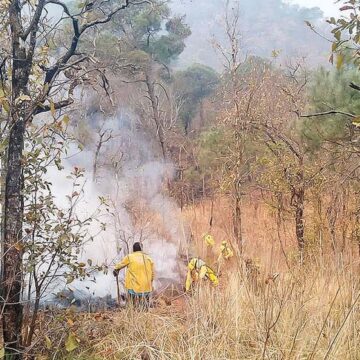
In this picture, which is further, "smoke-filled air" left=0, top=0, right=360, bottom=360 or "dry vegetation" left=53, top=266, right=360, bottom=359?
"smoke-filled air" left=0, top=0, right=360, bottom=360

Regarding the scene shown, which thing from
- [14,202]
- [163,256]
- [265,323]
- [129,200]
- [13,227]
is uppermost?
[14,202]

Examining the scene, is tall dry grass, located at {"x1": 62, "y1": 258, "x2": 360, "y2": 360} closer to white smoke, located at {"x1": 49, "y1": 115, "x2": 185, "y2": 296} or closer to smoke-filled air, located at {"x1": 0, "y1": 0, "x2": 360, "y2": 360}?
smoke-filled air, located at {"x1": 0, "y1": 0, "x2": 360, "y2": 360}

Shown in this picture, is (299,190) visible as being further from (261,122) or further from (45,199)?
(45,199)

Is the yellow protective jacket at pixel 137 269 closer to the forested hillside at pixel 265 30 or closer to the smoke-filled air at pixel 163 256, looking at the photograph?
A: the smoke-filled air at pixel 163 256

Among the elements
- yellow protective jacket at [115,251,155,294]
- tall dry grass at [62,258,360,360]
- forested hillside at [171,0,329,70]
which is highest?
forested hillside at [171,0,329,70]

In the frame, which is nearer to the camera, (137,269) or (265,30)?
(137,269)

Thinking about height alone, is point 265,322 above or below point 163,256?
above

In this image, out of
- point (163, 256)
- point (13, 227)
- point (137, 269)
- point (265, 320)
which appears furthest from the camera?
point (163, 256)

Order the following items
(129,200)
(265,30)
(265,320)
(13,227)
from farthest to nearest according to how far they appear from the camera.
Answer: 1. (265,30)
2. (129,200)
3. (13,227)
4. (265,320)

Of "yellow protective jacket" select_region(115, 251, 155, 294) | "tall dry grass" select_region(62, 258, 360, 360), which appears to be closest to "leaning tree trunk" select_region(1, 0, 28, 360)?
"tall dry grass" select_region(62, 258, 360, 360)

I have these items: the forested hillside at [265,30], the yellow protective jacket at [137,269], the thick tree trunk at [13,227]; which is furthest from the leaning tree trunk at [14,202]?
the forested hillside at [265,30]

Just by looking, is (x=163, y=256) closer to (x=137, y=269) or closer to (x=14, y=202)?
(x=137, y=269)

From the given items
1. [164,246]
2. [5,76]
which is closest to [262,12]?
[164,246]

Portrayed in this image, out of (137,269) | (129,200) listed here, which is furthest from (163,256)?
(129,200)
